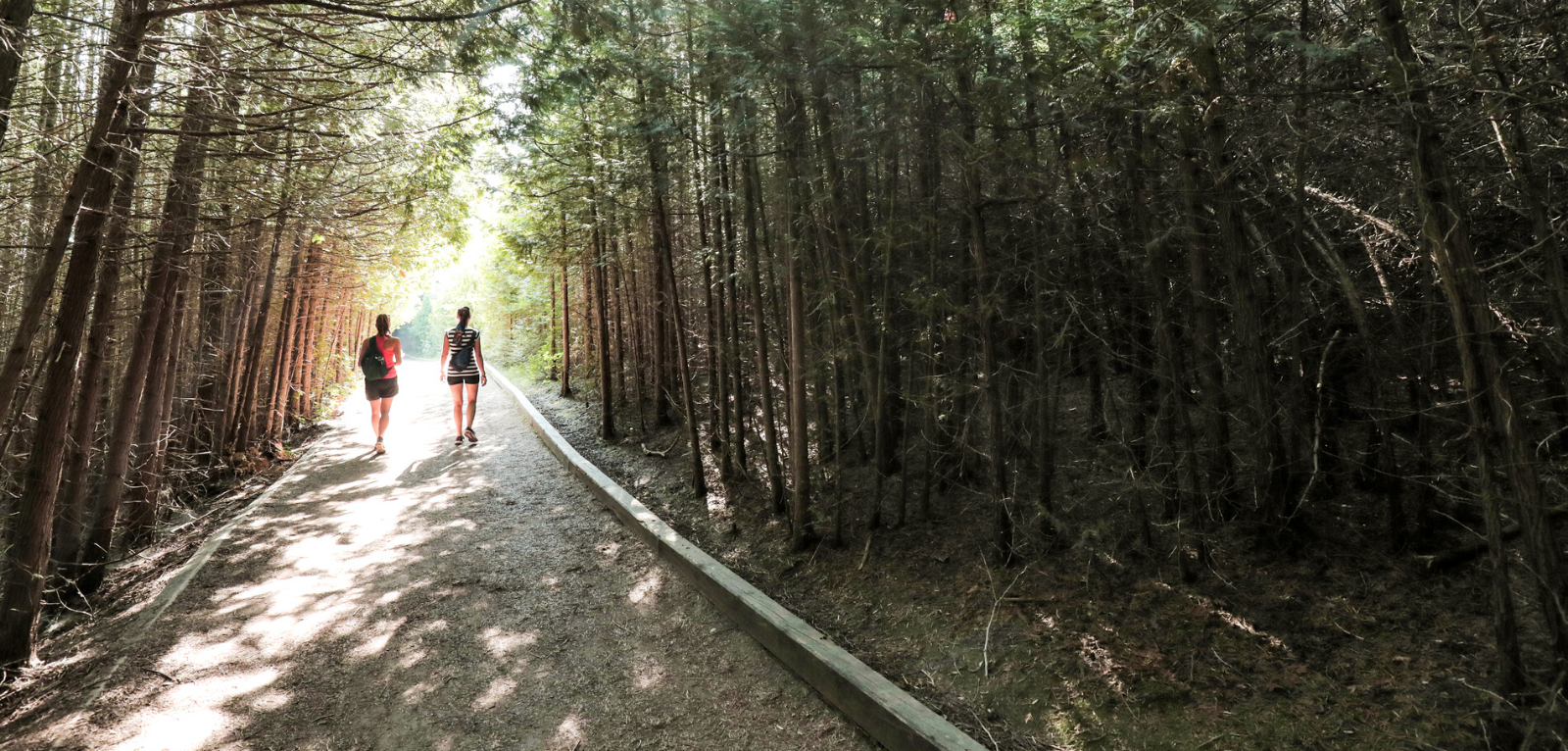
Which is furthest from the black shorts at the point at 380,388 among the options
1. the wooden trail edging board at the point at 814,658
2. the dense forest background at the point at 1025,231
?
the wooden trail edging board at the point at 814,658

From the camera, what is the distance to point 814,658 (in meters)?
3.95

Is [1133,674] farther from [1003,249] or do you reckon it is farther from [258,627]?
[258,627]

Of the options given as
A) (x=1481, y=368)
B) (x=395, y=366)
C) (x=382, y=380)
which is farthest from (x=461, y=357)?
(x=1481, y=368)

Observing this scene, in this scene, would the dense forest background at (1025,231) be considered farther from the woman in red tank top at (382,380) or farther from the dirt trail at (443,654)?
the woman in red tank top at (382,380)

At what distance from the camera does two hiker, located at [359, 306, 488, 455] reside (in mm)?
10031

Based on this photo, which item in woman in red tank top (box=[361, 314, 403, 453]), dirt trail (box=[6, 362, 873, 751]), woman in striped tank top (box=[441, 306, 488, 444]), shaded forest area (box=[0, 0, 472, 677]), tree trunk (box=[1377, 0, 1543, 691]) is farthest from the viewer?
woman in striped tank top (box=[441, 306, 488, 444])

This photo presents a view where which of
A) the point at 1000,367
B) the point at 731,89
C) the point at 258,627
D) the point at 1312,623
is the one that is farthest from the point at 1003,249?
the point at 258,627

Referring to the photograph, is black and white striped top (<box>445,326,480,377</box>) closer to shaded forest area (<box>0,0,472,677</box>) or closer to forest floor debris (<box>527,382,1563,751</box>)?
shaded forest area (<box>0,0,472,677</box>)

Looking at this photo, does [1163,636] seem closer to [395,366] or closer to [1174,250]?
[1174,250]

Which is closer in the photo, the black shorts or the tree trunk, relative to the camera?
the tree trunk

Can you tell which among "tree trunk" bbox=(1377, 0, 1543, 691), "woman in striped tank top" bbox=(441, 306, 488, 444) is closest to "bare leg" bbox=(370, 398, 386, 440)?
"woman in striped tank top" bbox=(441, 306, 488, 444)

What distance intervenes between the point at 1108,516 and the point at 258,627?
5.37 meters

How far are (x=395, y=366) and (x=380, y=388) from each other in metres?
0.41

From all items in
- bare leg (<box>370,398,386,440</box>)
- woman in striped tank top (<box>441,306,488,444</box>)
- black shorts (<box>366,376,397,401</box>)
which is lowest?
bare leg (<box>370,398,386,440</box>)
